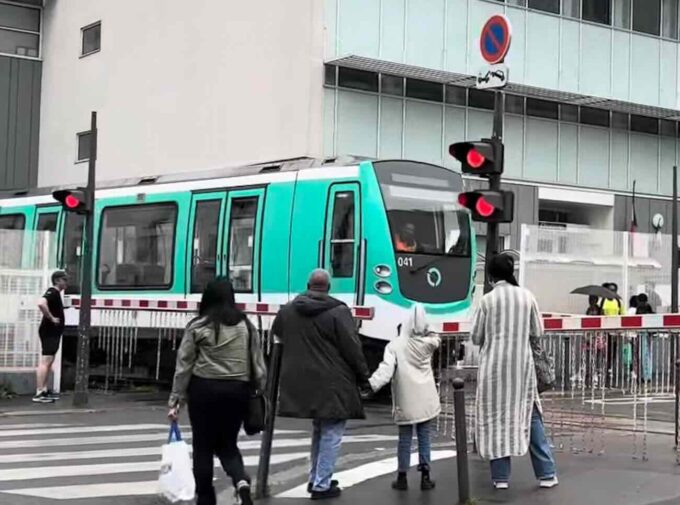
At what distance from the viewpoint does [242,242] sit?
59.3 ft

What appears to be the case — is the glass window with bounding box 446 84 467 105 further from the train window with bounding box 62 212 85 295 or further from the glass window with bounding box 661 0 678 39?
the train window with bounding box 62 212 85 295

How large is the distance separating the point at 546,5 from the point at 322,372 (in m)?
22.7

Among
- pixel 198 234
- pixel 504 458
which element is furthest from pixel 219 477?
pixel 198 234

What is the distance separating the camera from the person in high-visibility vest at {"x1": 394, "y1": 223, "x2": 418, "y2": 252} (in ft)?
54.3

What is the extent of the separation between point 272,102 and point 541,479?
724 inches

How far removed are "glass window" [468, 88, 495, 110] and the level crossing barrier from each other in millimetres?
16520

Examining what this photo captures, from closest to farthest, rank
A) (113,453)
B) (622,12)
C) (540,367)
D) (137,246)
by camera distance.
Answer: (540,367), (113,453), (137,246), (622,12)

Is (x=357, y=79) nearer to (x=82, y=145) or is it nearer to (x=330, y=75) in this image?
(x=330, y=75)

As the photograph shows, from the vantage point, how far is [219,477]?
9828 mm

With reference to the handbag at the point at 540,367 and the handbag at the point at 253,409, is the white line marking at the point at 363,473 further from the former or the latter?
the handbag at the point at 540,367

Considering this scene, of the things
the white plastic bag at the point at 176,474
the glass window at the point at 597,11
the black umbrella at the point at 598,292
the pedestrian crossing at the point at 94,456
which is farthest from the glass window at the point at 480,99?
the white plastic bag at the point at 176,474

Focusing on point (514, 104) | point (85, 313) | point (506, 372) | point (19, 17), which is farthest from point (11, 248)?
point (19, 17)

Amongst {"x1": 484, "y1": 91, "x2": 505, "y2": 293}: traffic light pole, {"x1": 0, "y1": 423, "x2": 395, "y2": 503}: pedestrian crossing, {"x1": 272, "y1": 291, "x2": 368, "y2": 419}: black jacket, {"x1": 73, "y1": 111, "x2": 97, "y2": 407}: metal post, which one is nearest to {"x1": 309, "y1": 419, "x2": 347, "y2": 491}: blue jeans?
{"x1": 272, "y1": 291, "x2": 368, "y2": 419}: black jacket

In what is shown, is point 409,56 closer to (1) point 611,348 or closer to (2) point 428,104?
(2) point 428,104
